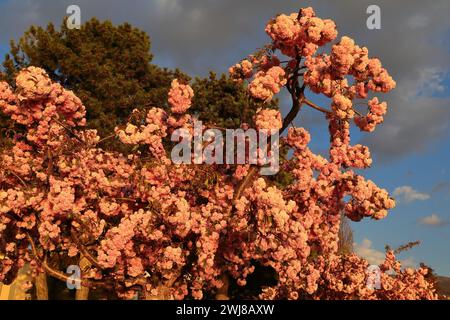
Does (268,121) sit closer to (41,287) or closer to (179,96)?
(179,96)

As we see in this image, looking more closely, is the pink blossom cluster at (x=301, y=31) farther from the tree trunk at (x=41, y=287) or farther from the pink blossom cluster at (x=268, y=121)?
the tree trunk at (x=41, y=287)

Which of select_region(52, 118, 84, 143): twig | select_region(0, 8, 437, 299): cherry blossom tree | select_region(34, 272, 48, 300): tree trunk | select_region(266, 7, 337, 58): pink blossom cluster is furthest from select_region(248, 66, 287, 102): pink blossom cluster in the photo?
select_region(34, 272, 48, 300): tree trunk

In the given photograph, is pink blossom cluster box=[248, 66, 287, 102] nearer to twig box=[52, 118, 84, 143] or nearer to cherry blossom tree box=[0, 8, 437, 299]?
cherry blossom tree box=[0, 8, 437, 299]

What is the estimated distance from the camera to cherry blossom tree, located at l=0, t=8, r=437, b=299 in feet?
31.6

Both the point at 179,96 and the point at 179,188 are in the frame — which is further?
the point at 179,188

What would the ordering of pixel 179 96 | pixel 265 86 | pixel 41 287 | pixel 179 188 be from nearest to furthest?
pixel 265 86, pixel 179 96, pixel 179 188, pixel 41 287

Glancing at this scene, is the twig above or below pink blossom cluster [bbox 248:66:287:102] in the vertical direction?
below

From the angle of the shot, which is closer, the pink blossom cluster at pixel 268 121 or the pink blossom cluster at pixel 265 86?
the pink blossom cluster at pixel 265 86

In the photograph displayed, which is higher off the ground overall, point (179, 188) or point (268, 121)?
point (268, 121)

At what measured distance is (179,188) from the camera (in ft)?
37.3

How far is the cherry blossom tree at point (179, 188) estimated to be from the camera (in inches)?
379

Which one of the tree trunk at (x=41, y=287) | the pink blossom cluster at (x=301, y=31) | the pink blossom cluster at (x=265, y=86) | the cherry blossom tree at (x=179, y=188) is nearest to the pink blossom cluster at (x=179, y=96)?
the cherry blossom tree at (x=179, y=188)

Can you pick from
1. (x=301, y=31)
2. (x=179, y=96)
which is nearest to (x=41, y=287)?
(x=179, y=96)

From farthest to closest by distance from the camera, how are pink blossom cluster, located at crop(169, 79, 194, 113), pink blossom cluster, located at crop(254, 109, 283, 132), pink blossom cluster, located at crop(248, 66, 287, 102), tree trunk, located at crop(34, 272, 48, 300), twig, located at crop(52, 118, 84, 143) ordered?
tree trunk, located at crop(34, 272, 48, 300)
pink blossom cluster, located at crop(169, 79, 194, 113)
twig, located at crop(52, 118, 84, 143)
pink blossom cluster, located at crop(254, 109, 283, 132)
pink blossom cluster, located at crop(248, 66, 287, 102)
